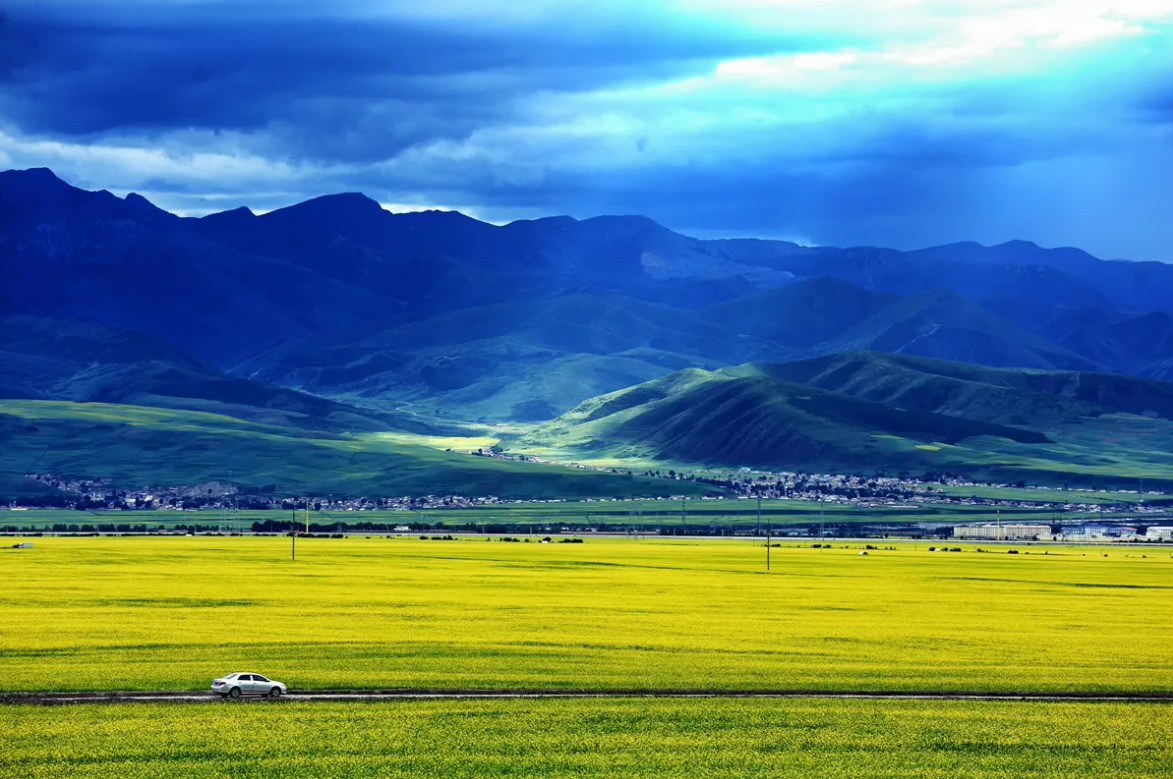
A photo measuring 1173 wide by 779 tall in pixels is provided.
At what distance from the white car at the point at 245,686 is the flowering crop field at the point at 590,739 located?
5.49 ft

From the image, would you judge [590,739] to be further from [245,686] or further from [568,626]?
[568,626]

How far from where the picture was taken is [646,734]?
60.8 meters

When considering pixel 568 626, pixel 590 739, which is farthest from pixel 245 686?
pixel 568 626

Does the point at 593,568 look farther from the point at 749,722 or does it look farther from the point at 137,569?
the point at 749,722

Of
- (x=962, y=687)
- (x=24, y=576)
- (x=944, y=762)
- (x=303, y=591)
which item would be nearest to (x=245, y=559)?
(x=24, y=576)

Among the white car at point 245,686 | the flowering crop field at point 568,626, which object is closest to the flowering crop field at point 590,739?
the white car at point 245,686

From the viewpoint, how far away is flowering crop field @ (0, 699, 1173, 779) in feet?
180

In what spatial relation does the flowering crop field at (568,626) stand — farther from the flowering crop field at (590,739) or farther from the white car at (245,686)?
the flowering crop field at (590,739)

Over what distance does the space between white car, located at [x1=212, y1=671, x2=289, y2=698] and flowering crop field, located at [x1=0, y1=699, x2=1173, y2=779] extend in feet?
5.49

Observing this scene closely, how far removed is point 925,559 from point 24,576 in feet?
391

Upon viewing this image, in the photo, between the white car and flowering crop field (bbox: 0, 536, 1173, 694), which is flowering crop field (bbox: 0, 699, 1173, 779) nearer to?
the white car

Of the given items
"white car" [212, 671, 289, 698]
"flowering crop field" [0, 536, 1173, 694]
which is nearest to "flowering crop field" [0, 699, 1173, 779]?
"white car" [212, 671, 289, 698]

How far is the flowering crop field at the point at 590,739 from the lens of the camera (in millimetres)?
54938

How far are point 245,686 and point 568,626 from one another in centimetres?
3207
